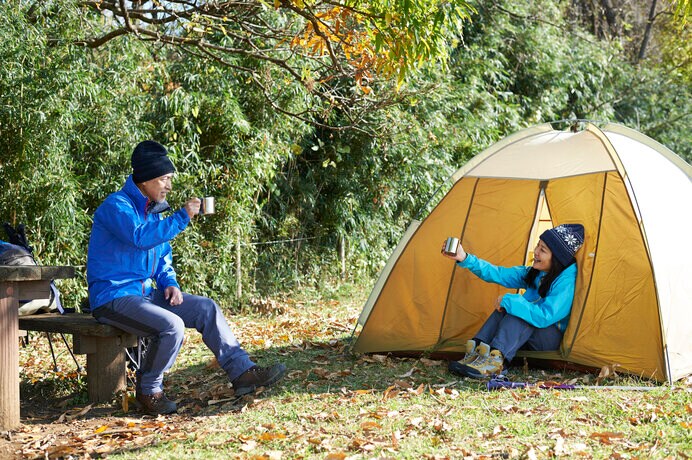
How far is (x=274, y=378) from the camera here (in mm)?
4434

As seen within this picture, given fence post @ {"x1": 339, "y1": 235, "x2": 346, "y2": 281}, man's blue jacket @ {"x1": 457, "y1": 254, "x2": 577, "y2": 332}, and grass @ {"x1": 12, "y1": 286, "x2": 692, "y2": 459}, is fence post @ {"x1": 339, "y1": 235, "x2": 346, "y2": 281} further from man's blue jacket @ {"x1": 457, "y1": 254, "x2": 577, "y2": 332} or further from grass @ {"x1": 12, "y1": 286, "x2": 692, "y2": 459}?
man's blue jacket @ {"x1": 457, "y1": 254, "x2": 577, "y2": 332}

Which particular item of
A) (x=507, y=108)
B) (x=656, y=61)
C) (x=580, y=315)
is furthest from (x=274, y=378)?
(x=656, y=61)

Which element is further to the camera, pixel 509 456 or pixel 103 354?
pixel 103 354

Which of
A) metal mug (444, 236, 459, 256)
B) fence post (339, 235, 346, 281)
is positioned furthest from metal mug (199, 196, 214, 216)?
fence post (339, 235, 346, 281)

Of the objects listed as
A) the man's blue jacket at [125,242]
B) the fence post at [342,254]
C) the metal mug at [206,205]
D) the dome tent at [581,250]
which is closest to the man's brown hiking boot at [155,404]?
the man's blue jacket at [125,242]

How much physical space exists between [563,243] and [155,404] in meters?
2.67

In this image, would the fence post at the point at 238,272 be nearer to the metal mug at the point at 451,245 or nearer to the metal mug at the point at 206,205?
the metal mug at the point at 451,245

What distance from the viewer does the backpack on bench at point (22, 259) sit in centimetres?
444

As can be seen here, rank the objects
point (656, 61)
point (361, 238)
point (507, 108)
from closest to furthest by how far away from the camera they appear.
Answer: point (361, 238), point (507, 108), point (656, 61)

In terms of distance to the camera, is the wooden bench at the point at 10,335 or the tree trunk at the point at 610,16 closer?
the wooden bench at the point at 10,335

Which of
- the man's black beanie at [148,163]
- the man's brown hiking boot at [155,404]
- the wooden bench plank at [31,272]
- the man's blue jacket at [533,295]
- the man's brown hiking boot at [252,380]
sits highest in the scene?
the man's black beanie at [148,163]

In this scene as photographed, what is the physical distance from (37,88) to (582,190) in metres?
3.95

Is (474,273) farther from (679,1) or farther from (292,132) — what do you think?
(292,132)

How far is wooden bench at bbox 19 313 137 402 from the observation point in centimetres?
425
